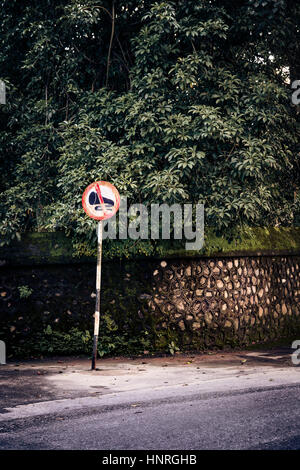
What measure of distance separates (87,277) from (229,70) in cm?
546

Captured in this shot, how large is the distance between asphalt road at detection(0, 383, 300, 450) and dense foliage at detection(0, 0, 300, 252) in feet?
15.2

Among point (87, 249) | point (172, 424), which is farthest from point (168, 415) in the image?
point (87, 249)

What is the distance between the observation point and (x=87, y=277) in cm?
1198

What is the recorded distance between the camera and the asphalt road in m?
5.38

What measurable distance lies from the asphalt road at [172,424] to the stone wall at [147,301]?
166 inches

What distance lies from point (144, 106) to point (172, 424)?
23.9ft

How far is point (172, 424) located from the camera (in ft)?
19.9

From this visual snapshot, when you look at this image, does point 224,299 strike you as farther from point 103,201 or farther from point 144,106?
point 144,106

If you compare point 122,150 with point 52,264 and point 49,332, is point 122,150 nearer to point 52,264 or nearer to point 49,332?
point 52,264

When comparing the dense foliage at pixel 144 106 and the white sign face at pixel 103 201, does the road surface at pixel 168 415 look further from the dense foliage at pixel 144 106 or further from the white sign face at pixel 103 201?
the dense foliage at pixel 144 106

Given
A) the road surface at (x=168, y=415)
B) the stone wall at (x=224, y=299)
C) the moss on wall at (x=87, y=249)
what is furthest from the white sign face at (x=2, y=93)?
the road surface at (x=168, y=415)

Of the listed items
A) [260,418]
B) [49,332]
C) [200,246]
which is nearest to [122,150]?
[200,246]

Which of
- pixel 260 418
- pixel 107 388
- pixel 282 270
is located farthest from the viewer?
Result: pixel 282 270

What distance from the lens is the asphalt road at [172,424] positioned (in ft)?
17.7
